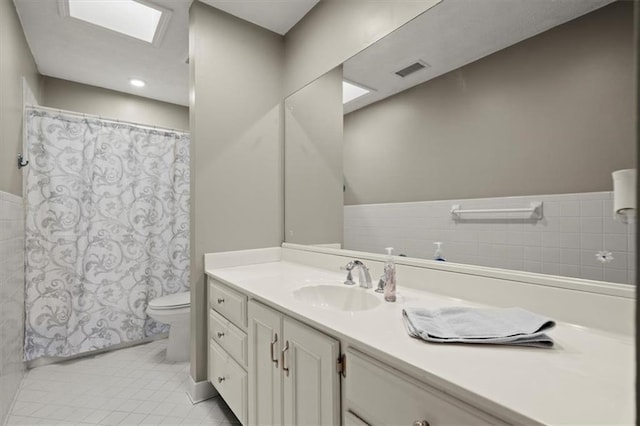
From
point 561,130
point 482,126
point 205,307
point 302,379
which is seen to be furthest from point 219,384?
point 561,130

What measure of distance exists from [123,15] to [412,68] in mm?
1995

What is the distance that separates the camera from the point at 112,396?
1.78 m

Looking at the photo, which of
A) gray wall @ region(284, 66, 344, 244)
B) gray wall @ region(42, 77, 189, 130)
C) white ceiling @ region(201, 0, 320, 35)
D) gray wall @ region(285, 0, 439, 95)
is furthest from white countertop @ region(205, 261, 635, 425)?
gray wall @ region(42, 77, 189, 130)

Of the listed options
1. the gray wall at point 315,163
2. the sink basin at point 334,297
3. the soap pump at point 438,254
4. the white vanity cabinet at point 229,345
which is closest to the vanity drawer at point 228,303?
the white vanity cabinet at point 229,345

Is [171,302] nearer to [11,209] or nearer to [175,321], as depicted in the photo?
[175,321]

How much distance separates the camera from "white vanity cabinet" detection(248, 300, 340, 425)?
0.87m

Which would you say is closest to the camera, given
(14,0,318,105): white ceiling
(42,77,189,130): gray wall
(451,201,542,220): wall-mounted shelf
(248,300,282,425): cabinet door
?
(451,201,542,220): wall-mounted shelf

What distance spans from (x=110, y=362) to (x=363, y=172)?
7.70 feet

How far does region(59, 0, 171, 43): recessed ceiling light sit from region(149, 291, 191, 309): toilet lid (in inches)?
78.2

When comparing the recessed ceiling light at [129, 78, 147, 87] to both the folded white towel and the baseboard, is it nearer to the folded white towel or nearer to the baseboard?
the baseboard

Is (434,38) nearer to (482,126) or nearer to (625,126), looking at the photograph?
(482,126)

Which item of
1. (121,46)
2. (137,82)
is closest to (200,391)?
(121,46)

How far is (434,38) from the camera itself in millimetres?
1240

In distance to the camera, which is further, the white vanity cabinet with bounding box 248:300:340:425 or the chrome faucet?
the chrome faucet
